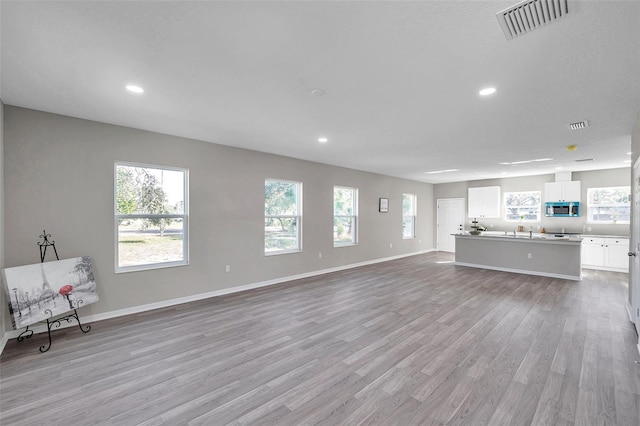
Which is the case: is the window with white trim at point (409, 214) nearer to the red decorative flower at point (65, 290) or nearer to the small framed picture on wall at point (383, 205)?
the small framed picture on wall at point (383, 205)

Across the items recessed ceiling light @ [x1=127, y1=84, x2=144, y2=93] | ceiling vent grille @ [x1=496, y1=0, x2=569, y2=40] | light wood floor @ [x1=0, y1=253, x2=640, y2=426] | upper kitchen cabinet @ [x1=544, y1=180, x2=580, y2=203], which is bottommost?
light wood floor @ [x1=0, y1=253, x2=640, y2=426]

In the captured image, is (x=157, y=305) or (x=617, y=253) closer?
(x=157, y=305)

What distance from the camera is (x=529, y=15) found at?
1.71m

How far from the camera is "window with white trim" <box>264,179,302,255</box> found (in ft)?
19.2

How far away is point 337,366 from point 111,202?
3.77 meters

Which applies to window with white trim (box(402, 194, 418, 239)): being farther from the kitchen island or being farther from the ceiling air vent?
the ceiling air vent

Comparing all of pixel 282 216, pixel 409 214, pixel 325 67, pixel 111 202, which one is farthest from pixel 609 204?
pixel 111 202

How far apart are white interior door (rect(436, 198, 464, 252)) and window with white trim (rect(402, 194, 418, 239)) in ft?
4.91

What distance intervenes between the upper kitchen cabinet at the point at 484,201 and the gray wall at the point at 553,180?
0.19 meters

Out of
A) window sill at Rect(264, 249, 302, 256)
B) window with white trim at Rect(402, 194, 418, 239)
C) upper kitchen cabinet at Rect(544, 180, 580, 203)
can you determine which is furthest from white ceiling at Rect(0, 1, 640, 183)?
window with white trim at Rect(402, 194, 418, 239)

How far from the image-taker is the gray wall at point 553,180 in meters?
7.30

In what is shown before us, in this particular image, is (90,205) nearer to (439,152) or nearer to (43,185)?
(43,185)

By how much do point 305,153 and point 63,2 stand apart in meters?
4.31

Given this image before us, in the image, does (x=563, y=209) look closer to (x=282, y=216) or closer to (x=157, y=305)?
(x=282, y=216)
